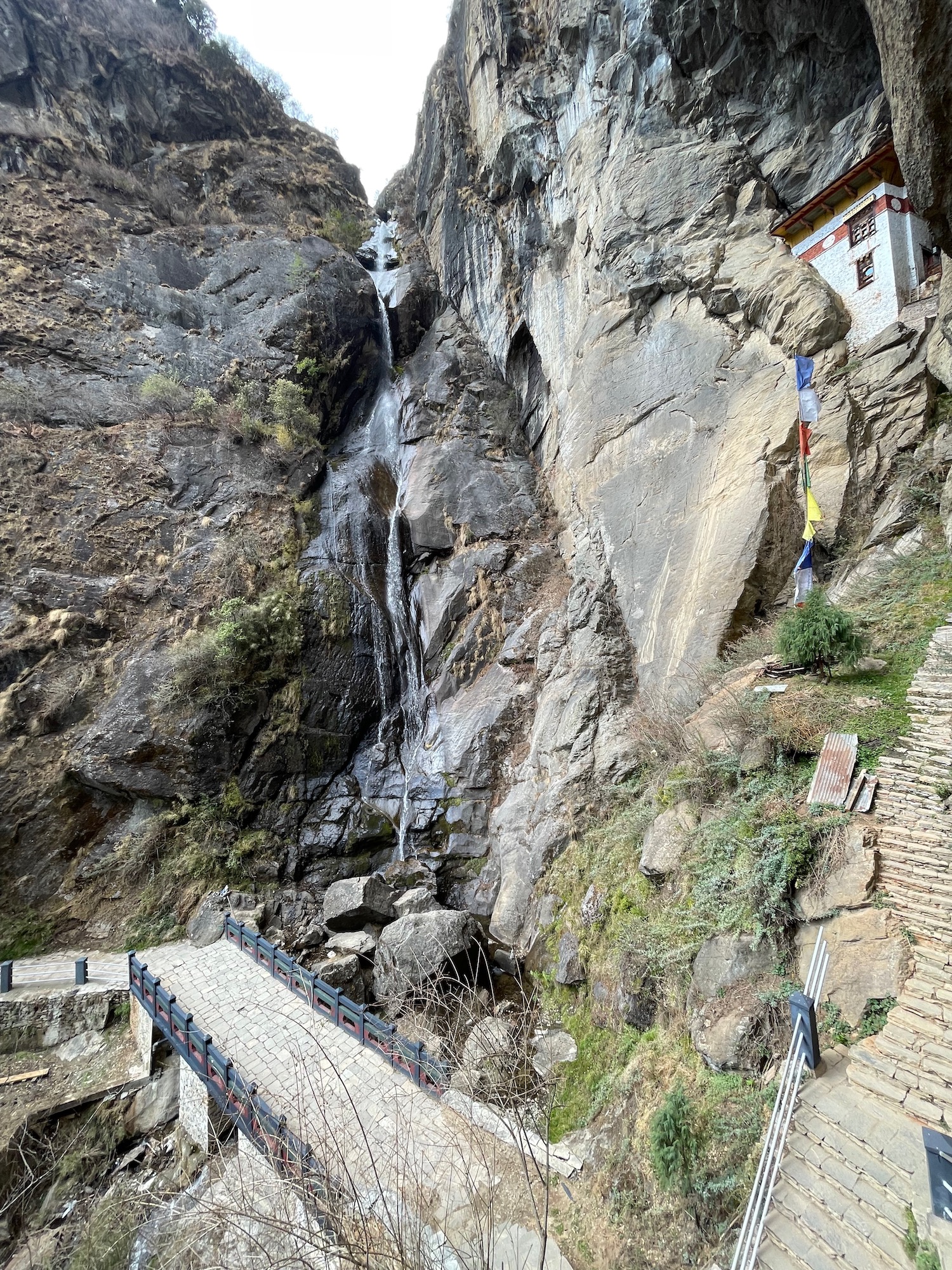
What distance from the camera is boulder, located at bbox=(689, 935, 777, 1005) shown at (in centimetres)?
491

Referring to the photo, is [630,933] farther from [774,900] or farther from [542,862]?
[542,862]

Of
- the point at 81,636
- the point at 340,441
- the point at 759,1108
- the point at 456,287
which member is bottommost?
the point at 759,1108

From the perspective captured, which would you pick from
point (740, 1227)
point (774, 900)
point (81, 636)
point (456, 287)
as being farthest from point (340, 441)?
point (740, 1227)

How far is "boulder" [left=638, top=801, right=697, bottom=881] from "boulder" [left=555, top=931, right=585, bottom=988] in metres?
1.64

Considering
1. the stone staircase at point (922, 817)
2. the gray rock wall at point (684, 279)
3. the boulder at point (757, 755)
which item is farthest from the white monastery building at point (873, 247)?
the boulder at point (757, 755)

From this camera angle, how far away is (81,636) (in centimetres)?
1291

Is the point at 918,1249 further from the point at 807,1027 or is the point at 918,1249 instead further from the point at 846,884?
the point at 846,884

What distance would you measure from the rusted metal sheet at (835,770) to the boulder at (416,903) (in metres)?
7.28

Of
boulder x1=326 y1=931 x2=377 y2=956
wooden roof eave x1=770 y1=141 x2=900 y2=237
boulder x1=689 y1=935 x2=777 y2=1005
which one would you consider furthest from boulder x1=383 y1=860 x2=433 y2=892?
wooden roof eave x1=770 y1=141 x2=900 y2=237

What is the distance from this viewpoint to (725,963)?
509cm

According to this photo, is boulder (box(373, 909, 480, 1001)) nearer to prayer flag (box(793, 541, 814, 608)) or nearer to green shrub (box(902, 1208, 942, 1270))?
green shrub (box(902, 1208, 942, 1270))

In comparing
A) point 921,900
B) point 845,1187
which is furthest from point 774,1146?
point 921,900

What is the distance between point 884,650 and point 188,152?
3199cm

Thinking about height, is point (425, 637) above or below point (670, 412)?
below
